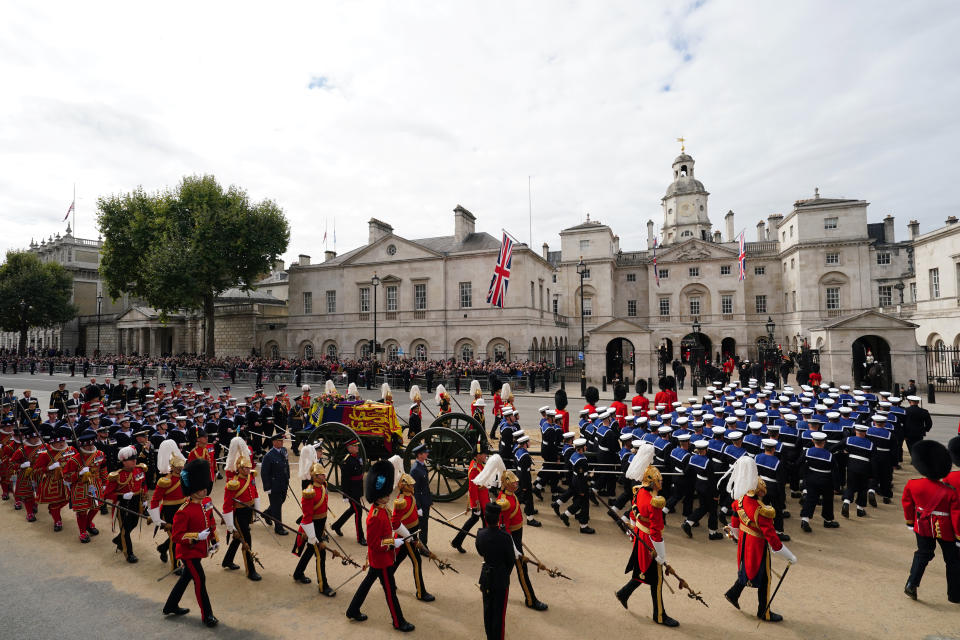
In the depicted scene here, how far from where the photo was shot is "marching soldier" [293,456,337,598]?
20.0 feet

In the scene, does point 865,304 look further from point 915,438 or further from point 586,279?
point 915,438

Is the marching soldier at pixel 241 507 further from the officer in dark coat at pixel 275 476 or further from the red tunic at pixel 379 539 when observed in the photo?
the red tunic at pixel 379 539

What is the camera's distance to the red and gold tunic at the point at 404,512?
5.49 metres

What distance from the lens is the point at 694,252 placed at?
48500mm

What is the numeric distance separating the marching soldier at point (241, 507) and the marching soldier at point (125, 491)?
1.64 m

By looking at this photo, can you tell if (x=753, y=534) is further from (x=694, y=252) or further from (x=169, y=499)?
(x=694, y=252)

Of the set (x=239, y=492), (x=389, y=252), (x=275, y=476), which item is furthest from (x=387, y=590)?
(x=389, y=252)

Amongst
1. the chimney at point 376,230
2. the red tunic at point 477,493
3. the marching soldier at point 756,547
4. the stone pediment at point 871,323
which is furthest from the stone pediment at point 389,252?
the marching soldier at point 756,547

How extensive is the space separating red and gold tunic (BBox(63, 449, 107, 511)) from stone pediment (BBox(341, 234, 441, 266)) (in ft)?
99.5

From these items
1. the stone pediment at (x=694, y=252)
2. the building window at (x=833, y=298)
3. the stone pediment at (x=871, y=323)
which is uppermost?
the stone pediment at (x=694, y=252)

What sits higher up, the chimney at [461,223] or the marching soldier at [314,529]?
the chimney at [461,223]

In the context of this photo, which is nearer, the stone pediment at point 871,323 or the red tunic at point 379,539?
the red tunic at point 379,539

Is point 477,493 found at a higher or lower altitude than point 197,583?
higher

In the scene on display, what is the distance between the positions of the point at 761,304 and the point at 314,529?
51.3m
